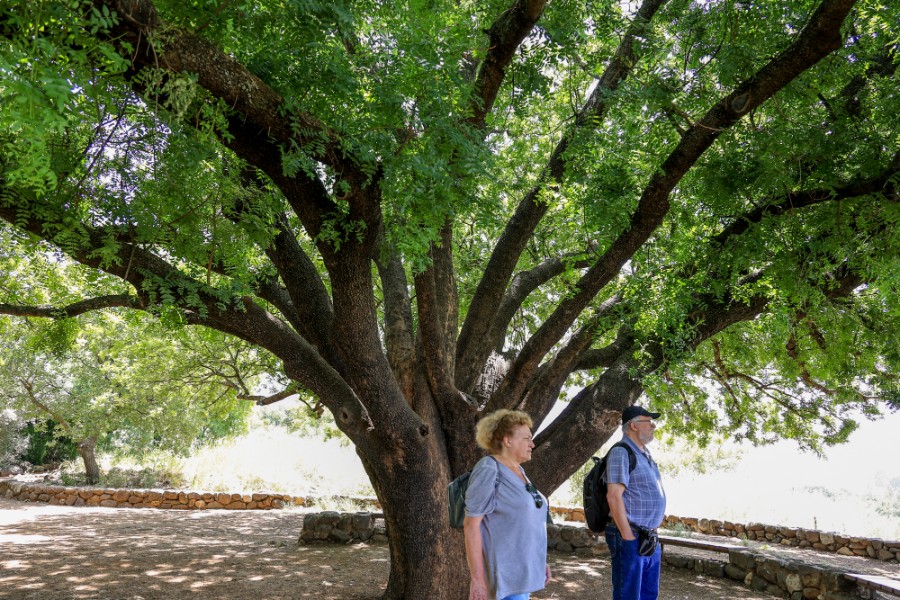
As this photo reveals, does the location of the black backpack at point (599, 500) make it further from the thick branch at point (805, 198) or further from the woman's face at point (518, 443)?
the thick branch at point (805, 198)

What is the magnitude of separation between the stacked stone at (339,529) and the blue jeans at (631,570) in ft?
22.7

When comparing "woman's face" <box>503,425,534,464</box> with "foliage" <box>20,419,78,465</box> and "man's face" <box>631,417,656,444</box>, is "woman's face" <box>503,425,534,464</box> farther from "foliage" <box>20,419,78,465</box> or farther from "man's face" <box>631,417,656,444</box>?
"foliage" <box>20,419,78,465</box>

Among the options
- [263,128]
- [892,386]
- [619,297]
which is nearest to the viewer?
[263,128]

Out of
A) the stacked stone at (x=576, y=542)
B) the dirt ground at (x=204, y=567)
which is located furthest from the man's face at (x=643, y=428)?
the stacked stone at (x=576, y=542)

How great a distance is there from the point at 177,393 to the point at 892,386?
1224 cm

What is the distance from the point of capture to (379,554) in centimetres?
886

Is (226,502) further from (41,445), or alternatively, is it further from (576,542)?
(41,445)

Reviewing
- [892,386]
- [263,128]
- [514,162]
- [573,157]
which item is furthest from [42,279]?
[892,386]

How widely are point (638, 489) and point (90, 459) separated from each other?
16716 mm

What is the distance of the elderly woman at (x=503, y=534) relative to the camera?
8.98ft

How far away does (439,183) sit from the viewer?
366 cm

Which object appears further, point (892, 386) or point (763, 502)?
point (763, 502)

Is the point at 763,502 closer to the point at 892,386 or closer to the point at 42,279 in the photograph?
the point at 892,386

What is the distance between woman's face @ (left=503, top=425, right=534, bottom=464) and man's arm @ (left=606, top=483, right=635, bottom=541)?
2.91 feet
